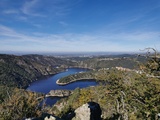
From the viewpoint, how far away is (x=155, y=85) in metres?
23.9

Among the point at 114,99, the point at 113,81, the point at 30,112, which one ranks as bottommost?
the point at 30,112

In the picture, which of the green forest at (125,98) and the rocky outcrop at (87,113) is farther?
the rocky outcrop at (87,113)

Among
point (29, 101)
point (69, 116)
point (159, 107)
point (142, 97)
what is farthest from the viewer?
point (29, 101)

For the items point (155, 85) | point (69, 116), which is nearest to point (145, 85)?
point (155, 85)

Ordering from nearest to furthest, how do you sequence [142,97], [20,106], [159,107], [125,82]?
[159,107] → [142,97] → [125,82] → [20,106]

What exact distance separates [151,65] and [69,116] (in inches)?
483

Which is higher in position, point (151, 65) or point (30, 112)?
point (151, 65)

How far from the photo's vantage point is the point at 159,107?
19.5 m

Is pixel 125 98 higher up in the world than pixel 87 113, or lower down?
higher up

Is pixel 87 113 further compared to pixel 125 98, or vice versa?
pixel 125 98

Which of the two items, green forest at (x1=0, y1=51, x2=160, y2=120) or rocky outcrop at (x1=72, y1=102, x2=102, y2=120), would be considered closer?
green forest at (x1=0, y1=51, x2=160, y2=120)

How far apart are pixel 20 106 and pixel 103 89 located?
15677 millimetres

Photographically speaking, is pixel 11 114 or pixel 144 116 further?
pixel 11 114

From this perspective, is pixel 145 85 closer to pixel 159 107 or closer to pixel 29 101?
pixel 159 107
